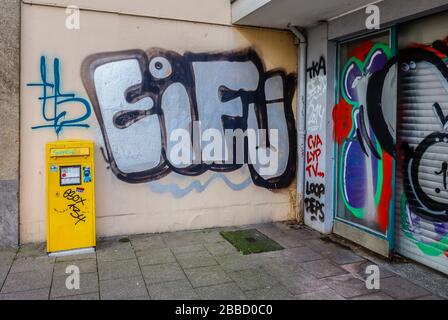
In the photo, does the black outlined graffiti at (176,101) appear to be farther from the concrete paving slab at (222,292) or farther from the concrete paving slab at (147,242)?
the concrete paving slab at (222,292)

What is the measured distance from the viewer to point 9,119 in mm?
4961

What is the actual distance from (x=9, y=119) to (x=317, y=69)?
4357 millimetres

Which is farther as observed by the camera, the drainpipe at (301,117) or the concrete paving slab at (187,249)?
the drainpipe at (301,117)

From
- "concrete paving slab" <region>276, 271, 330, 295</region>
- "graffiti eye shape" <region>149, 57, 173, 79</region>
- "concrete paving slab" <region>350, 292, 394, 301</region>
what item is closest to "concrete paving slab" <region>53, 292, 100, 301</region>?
"concrete paving slab" <region>276, 271, 330, 295</region>

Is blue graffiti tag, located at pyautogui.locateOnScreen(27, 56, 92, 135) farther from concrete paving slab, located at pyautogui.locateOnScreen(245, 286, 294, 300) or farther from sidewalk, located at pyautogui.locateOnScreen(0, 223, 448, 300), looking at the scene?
concrete paving slab, located at pyautogui.locateOnScreen(245, 286, 294, 300)

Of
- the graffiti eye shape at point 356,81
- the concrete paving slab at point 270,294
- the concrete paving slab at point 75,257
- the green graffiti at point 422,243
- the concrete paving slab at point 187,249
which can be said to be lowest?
the concrete paving slab at point 270,294

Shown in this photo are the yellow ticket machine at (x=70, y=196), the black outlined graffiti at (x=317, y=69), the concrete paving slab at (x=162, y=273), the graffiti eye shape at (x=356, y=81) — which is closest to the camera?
the concrete paving slab at (x=162, y=273)

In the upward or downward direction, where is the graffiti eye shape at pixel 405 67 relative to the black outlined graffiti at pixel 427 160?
upward

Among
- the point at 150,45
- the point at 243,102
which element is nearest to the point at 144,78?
the point at 150,45

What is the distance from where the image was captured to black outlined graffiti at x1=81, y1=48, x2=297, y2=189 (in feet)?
17.8

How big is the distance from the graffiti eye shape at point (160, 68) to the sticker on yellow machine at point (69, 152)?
1531 millimetres

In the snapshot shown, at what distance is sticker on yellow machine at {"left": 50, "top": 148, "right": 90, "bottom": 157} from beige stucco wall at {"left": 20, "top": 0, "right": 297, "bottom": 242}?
591 millimetres

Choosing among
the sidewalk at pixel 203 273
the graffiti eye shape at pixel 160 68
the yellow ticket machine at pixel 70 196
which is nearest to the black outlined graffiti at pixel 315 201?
the sidewalk at pixel 203 273

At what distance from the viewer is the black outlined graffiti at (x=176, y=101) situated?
5430 millimetres
